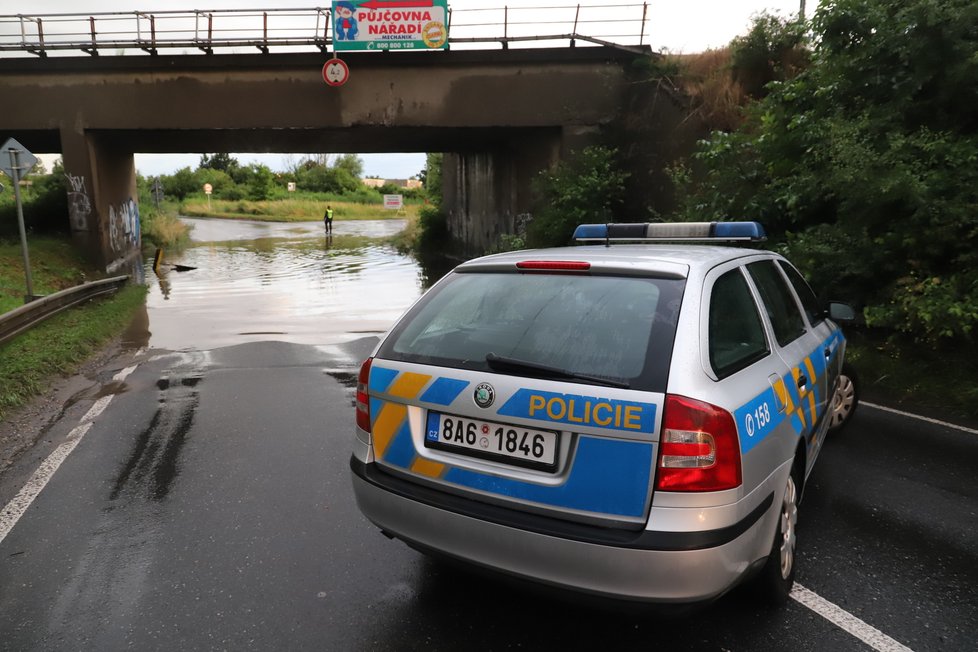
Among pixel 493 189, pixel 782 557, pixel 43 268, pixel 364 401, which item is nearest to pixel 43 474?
pixel 364 401

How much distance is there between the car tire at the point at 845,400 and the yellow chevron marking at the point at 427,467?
3.77 metres

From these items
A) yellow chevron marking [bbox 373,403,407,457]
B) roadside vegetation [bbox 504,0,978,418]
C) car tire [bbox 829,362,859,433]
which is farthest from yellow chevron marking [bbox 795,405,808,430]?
roadside vegetation [bbox 504,0,978,418]

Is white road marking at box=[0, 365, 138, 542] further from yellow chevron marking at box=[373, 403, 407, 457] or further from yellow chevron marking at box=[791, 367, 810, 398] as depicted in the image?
yellow chevron marking at box=[791, 367, 810, 398]

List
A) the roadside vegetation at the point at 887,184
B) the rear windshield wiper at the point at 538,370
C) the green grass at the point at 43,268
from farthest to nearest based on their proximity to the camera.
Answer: the green grass at the point at 43,268 < the roadside vegetation at the point at 887,184 < the rear windshield wiper at the point at 538,370

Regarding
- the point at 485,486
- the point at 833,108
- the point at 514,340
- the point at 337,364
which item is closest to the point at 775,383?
the point at 514,340

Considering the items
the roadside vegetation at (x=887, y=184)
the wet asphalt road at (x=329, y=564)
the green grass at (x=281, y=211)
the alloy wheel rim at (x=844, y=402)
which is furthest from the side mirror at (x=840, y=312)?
the green grass at (x=281, y=211)

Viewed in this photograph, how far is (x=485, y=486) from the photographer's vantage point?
2592mm

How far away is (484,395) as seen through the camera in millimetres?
2613

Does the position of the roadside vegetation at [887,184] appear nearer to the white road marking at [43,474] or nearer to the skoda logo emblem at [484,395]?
the skoda logo emblem at [484,395]

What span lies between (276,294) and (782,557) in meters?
14.1

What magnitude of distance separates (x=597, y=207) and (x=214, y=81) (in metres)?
10.5

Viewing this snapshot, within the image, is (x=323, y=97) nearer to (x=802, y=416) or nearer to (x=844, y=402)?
(x=844, y=402)

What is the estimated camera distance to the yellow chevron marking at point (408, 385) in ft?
9.27

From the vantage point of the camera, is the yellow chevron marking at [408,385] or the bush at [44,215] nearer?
the yellow chevron marking at [408,385]
